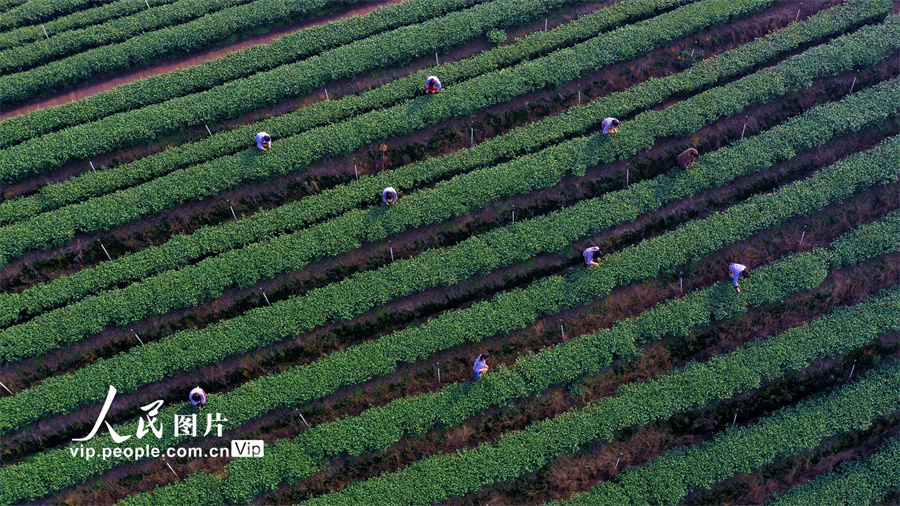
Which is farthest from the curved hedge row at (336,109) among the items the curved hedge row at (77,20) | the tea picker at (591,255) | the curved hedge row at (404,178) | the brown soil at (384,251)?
the tea picker at (591,255)

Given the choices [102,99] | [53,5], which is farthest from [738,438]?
[53,5]

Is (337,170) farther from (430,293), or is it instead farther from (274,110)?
(430,293)

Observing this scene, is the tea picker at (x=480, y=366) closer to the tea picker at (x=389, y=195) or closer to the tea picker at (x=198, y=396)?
the tea picker at (x=389, y=195)

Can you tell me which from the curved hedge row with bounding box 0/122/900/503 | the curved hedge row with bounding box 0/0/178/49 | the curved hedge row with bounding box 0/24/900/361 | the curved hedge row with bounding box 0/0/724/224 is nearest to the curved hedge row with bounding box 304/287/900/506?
the curved hedge row with bounding box 0/122/900/503

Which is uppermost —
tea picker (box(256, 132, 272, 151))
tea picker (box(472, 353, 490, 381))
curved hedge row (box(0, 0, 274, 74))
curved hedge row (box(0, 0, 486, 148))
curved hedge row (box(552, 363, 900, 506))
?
curved hedge row (box(0, 0, 274, 74))

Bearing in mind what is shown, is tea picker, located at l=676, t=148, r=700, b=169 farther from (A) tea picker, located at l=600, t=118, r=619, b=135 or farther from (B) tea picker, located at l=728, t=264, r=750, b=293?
(B) tea picker, located at l=728, t=264, r=750, b=293

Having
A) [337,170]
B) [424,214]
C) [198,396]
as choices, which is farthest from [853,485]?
[198,396]
